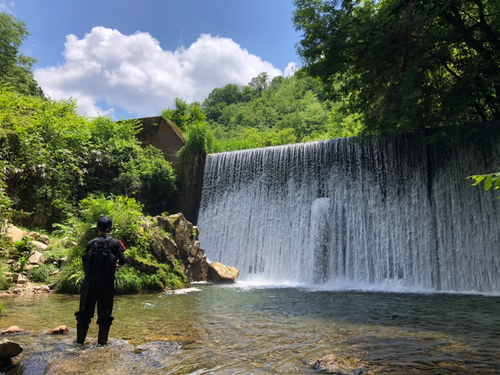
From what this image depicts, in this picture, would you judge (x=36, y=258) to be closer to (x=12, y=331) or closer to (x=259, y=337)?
(x=12, y=331)

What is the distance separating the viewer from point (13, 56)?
2619 cm

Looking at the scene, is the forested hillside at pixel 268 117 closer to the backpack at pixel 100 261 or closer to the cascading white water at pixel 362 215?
the cascading white water at pixel 362 215

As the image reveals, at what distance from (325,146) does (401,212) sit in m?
4.09

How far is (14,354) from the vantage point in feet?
9.89

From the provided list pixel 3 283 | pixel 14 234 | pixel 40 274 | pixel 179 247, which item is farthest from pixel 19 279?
pixel 179 247

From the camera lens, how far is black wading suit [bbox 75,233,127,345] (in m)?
3.73

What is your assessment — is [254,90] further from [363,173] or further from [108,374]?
[108,374]

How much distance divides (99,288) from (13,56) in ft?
98.6

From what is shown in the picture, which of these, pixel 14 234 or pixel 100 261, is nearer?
pixel 100 261

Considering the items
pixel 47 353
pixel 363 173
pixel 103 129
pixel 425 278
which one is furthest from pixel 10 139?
pixel 425 278

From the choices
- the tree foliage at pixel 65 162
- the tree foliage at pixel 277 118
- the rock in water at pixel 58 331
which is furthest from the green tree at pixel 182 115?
the rock in water at pixel 58 331

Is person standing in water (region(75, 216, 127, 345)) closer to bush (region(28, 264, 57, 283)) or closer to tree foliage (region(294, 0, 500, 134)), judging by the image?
bush (region(28, 264, 57, 283))

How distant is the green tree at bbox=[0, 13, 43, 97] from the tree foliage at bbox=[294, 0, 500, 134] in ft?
74.8

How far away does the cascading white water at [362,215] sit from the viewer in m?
11.0
